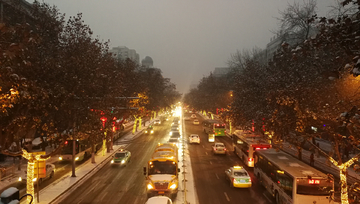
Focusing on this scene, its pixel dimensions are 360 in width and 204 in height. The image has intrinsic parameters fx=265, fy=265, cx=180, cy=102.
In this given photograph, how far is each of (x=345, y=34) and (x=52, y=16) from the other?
791 inches

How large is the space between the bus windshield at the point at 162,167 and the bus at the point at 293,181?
270 inches

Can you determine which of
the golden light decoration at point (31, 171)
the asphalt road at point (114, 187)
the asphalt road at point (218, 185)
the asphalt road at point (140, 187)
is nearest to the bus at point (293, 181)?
the asphalt road at point (218, 185)

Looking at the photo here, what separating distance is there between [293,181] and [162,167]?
8.20 m

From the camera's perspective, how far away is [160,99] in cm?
7150

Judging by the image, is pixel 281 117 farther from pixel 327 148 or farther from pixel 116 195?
pixel 327 148

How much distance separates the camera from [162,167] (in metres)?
18.1

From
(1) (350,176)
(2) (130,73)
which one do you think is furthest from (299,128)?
(2) (130,73)

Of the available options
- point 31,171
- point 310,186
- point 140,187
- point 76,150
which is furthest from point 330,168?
point 76,150

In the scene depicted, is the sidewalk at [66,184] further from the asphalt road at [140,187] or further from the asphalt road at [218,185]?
the asphalt road at [218,185]

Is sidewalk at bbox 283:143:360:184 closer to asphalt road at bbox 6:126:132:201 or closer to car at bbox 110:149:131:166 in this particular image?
car at bbox 110:149:131:166

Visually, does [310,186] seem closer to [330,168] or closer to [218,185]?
[218,185]

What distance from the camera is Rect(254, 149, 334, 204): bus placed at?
14.3 meters

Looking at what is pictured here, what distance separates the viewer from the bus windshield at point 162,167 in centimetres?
1802

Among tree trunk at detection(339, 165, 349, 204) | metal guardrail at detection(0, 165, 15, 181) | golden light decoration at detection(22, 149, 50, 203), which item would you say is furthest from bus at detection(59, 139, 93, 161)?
tree trunk at detection(339, 165, 349, 204)
